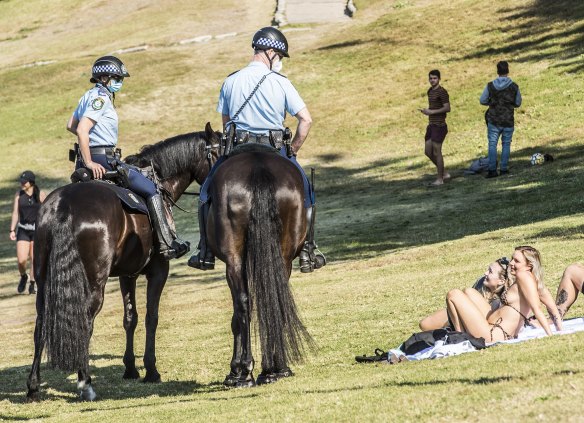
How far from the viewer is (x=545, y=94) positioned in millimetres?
35562

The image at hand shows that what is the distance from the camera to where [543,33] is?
42750mm

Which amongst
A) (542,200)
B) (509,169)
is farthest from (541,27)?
(542,200)

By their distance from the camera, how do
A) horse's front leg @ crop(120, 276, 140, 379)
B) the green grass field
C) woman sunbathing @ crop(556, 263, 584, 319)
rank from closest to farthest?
the green grass field, woman sunbathing @ crop(556, 263, 584, 319), horse's front leg @ crop(120, 276, 140, 379)

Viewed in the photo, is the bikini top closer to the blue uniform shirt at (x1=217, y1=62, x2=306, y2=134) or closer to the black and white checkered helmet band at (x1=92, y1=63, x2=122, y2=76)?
the blue uniform shirt at (x1=217, y1=62, x2=306, y2=134)

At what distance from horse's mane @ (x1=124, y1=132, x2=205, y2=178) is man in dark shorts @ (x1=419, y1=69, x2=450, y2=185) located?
15.3m

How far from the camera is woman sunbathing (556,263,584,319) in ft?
38.3

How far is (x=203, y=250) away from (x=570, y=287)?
390 centimetres

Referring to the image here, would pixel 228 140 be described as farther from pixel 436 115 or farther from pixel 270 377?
pixel 436 115

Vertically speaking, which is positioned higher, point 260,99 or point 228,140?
point 260,99

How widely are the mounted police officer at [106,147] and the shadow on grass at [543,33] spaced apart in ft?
89.7

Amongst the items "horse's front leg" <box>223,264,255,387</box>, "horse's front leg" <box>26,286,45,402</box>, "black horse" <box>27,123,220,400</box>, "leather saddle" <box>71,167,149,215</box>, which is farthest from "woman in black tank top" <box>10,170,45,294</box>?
"horse's front leg" <box>223,264,255,387</box>

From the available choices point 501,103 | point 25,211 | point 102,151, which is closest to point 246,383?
point 102,151

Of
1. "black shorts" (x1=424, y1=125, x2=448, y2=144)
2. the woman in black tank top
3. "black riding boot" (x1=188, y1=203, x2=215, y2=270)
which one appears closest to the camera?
"black riding boot" (x1=188, y1=203, x2=215, y2=270)

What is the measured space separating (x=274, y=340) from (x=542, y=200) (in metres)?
15.3
